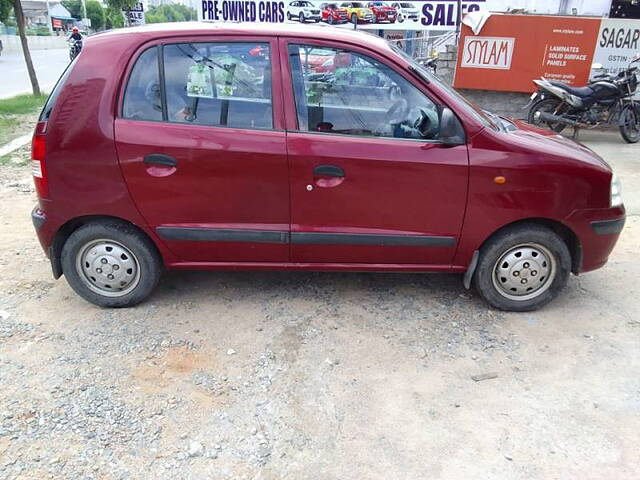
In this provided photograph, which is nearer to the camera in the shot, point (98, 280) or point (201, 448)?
point (201, 448)

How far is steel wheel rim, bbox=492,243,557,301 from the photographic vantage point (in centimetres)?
353

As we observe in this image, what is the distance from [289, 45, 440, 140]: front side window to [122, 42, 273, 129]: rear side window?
0.23 meters

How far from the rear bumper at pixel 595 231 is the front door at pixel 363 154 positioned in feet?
2.62

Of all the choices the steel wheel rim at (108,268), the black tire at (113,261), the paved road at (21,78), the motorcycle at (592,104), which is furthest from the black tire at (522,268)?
the paved road at (21,78)

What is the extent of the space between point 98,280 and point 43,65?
25534 millimetres

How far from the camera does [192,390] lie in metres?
2.88

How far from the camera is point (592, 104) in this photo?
8.57m

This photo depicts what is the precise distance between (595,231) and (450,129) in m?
1.24

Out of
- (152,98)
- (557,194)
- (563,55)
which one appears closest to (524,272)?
(557,194)

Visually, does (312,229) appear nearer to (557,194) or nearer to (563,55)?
(557,194)

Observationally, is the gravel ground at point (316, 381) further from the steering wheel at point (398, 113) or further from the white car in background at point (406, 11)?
the white car in background at point (406, 11)

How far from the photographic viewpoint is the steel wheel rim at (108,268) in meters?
3.50

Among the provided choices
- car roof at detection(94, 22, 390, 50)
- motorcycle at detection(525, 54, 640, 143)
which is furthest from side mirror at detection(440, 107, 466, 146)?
motorcycle at detection(525, 54, 640, 143)

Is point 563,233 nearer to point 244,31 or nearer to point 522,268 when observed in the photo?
point 522,268
